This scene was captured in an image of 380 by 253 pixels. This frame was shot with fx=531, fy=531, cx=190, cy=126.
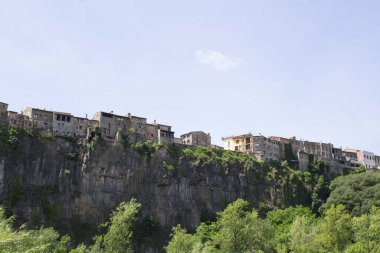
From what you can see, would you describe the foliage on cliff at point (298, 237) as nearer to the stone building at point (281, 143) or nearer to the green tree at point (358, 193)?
the green tree at point (358, 193)

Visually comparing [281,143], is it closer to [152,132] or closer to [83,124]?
[152,132]

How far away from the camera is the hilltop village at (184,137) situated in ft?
297

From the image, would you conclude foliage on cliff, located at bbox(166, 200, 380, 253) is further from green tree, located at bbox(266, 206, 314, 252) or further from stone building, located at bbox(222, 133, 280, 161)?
stone building, located at bbox(222, 133, 280, 161)

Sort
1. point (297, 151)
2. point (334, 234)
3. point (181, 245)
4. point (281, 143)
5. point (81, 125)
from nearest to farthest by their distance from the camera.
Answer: point (334, 234), point (181, 245), point (81, 125), point (281, 143), point (297, 151)

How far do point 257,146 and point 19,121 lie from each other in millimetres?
50484

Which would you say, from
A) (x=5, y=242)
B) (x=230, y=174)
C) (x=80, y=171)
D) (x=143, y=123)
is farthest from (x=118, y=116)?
(x=5, y=242)

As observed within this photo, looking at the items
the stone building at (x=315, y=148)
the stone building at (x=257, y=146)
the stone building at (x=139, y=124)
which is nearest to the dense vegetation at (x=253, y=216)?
the stone building at (x=257, y=146)

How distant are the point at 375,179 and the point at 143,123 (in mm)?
45055

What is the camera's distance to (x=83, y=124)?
95000 mm

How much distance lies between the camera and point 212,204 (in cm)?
9569

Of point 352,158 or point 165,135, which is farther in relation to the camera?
point 352,158

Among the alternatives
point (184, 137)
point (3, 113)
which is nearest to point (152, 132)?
point (184, 137)

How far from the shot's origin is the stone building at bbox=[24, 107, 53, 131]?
297ft

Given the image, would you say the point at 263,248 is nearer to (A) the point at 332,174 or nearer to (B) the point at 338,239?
(B) the point at 338,239
